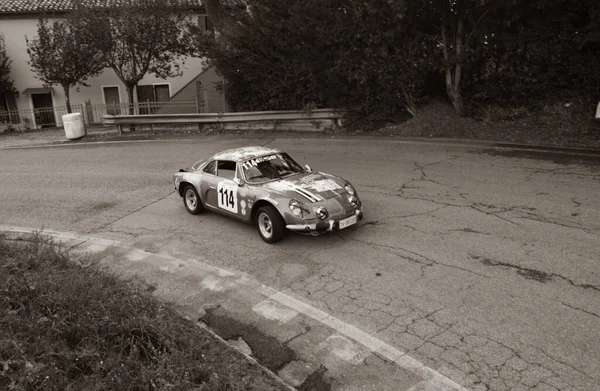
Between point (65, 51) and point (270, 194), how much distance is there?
20969 millimetres

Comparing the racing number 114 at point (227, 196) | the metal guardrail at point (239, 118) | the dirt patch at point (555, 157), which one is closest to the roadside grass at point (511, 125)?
the dirt patch at point (555, 157)

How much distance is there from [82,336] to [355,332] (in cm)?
288

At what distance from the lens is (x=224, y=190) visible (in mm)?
8680

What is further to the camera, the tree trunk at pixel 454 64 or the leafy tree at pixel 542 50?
the tree trunk at pixel 454 64

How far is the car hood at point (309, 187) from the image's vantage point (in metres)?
7.72

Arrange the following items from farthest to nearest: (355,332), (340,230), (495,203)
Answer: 1. (495,203)
2. (340,230)
3. (355,332)

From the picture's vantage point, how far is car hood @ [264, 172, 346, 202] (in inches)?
304

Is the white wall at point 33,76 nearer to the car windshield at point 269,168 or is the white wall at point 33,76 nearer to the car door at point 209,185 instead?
the car door at point 209,185

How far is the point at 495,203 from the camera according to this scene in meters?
8.98

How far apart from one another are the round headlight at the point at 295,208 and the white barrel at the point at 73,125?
Result: 568 inches

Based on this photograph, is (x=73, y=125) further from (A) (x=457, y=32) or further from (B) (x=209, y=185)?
(A) (x=457, y=32)

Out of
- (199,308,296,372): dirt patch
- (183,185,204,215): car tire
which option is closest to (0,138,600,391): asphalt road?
(183,185,204,215): car tire

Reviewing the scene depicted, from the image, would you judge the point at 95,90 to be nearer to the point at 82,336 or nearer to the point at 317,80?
the point at 317,80

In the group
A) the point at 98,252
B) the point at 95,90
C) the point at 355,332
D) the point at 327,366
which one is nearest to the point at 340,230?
the point at 355,332
